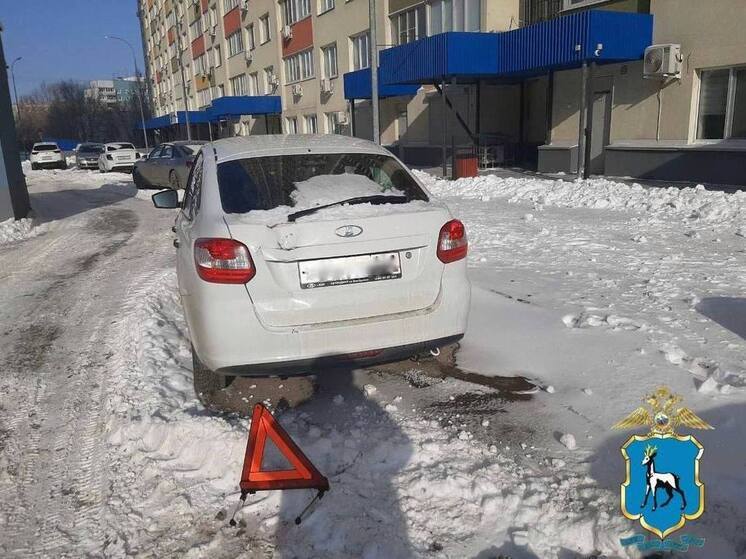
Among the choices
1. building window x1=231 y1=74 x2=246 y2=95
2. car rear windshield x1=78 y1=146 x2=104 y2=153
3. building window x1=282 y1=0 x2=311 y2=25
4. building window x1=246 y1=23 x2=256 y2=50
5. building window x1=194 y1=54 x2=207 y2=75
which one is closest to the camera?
building window x1=282 y1=0 x2=311 y2=25

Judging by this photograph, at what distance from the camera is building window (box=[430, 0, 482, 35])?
762 inches

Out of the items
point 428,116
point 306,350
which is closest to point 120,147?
point 428,116

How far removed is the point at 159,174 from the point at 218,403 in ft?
53.7

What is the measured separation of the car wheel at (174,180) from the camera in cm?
1794

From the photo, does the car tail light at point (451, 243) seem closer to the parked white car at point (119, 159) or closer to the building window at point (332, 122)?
the parked white car at point (119, 159)

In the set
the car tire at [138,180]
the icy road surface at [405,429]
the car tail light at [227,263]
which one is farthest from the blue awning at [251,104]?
the car tail light at [227,263]

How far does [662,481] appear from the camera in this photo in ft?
7.02

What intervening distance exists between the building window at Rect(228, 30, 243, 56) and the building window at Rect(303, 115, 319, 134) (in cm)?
1216

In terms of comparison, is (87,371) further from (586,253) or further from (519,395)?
(586,253)

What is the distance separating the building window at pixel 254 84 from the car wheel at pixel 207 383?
128 ft

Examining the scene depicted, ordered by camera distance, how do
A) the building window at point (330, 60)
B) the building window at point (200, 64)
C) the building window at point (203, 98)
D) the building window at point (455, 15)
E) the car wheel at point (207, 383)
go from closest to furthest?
the car wheel at point (207, 383), the building window at point (455, 15), the building window at point (330, 60), the building window at point (200, 64), the building window at point (203, 98)

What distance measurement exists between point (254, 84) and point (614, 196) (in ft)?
112

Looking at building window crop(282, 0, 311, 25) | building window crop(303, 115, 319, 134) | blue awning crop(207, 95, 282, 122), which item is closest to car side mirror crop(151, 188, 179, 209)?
building window crop(303, 115, 319, 134)

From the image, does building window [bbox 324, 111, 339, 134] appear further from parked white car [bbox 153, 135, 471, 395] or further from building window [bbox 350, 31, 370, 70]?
parked white car [bbox 153, 135, 471, 395]
